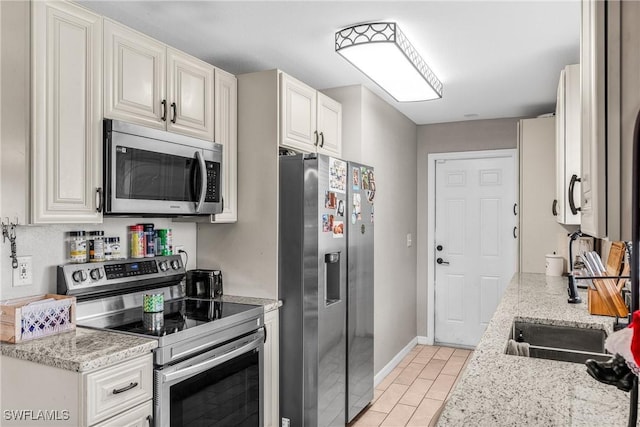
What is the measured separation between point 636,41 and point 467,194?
4419 mm

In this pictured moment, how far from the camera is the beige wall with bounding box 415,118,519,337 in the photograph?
4754 mm

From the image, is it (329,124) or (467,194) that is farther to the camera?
(467,194)

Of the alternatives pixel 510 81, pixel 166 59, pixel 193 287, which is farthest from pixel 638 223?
pixel 510 81

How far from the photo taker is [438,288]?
505 centimetres

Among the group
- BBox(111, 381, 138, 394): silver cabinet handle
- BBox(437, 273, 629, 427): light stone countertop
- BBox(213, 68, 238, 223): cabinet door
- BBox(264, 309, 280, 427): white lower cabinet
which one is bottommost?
BBox(264, 309, 280, 427): white lower cabinet

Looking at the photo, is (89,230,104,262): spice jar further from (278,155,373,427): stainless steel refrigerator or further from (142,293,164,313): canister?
(278,155,373,427): stainless steel refrigerator

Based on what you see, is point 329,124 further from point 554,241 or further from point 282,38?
point 554,241

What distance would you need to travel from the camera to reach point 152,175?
2.19m

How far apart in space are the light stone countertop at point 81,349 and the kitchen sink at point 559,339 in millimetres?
1633

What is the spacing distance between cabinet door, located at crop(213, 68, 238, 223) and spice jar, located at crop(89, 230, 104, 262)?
614 millimetres

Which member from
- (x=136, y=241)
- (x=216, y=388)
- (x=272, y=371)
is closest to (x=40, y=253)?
(x=136, y=241)

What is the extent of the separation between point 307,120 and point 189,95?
0.82 metres

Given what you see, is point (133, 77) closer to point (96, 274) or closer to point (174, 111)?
point (174, 111)

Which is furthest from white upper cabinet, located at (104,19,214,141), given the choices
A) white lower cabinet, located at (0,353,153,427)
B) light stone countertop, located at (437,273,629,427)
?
light stone countertop, located at (437,273,629,427)
